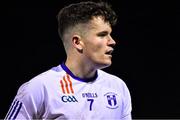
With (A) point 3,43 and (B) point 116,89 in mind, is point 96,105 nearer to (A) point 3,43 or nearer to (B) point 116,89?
(B) point 116,89

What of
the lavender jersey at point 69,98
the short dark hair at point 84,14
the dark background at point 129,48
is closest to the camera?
the lavender jersey at point 69,98

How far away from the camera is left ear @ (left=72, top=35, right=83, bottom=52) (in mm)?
1512

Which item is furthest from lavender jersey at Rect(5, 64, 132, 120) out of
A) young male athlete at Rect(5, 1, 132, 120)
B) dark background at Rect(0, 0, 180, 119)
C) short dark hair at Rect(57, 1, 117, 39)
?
dark background at Rect(0, 0, 180, 119)

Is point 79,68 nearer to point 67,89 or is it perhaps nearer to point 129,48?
point 67,89

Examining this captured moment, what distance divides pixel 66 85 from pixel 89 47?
6.4 inches

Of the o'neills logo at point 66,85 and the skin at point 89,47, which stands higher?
the skin at point 89,47

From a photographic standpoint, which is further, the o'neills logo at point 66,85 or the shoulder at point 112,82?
the shoulder at point 112,82

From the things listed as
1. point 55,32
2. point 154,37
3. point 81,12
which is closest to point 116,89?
point 81,12

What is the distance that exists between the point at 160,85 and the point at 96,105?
1444 mm

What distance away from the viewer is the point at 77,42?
1521mm

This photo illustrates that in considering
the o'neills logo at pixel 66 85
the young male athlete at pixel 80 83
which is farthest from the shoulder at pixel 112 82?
the o'neills logo at pixel 66 85

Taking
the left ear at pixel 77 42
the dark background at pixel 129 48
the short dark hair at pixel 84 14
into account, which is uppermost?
the short dark hair at pixel 84 14

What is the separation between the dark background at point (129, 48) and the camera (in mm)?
2613

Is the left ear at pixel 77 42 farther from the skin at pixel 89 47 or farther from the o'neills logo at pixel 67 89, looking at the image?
the o'neills logo at pixel 67 89
